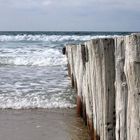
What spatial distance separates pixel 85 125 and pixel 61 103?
5.68ft

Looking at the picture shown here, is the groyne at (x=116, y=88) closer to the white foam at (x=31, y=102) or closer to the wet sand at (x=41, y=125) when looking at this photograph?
the wet sand at (x=41, y=125)

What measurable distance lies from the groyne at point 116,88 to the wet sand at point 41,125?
539 millimetres

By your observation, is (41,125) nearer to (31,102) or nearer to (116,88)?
(31,102)

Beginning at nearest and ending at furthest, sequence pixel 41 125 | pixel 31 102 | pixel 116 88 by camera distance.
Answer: pixel 116 88 < pixel 41 125 < pixel 31 102

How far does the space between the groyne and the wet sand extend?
0.54 m

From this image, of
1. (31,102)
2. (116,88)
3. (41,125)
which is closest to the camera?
(116,88)

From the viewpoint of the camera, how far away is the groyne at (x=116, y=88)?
286cm

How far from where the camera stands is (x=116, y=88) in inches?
135

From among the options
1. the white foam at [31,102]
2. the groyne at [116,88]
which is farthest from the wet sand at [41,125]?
the groyne at [116,88]

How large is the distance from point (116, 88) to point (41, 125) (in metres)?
2.68

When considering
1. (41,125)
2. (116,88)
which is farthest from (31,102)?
(116,88)

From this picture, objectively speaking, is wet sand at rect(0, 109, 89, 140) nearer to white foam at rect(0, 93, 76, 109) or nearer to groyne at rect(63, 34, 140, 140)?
white foam at rect(0, 93, 76, 109)

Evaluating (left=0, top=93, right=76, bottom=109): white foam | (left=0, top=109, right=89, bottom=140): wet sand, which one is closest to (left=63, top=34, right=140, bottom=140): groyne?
(left=0, top=109, right=89, bottom=140): wet sand

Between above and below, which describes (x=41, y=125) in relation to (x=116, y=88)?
below
